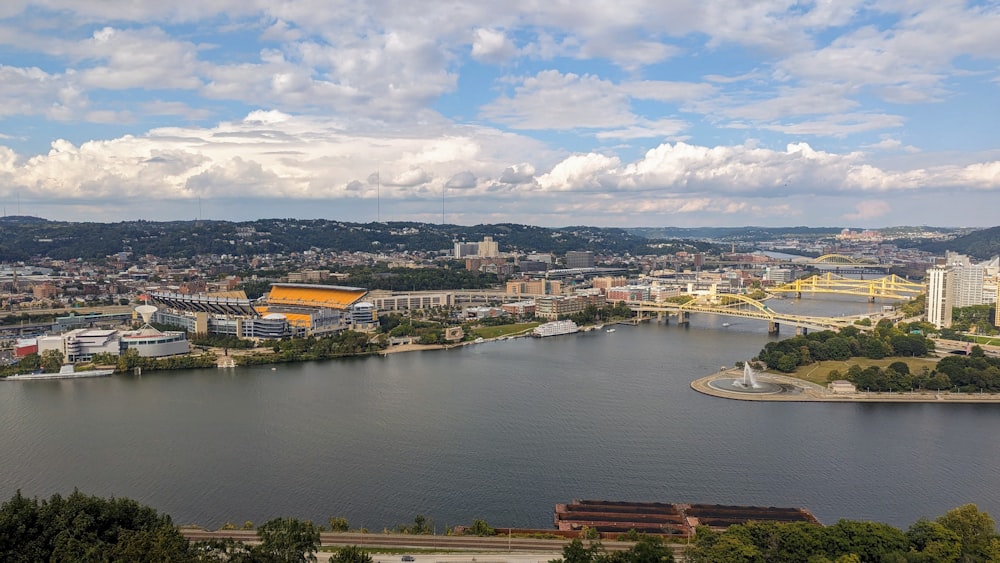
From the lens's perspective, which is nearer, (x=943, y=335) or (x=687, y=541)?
(x=687, y=541)

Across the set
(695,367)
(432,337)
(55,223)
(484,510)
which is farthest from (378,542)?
(55,223)

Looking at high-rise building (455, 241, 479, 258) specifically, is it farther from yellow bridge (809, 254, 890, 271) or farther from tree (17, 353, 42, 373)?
tree (17, 353, 42, 373)

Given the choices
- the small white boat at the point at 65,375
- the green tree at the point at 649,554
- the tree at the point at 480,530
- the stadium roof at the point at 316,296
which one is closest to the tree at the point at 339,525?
the tree at the point at 480,530

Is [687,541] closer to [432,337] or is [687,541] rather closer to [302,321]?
[432,337]

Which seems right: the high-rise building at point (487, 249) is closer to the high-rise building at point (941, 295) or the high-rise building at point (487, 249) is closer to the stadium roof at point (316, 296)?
the stadium roof at point (316, 296)

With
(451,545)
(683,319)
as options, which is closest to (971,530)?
(451,545)

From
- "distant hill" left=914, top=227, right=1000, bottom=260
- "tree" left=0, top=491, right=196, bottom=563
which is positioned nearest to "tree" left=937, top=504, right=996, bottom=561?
"tree" left=0, top=491, right=196, bottom=563

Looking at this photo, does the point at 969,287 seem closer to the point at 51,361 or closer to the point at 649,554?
the point at 649,554
